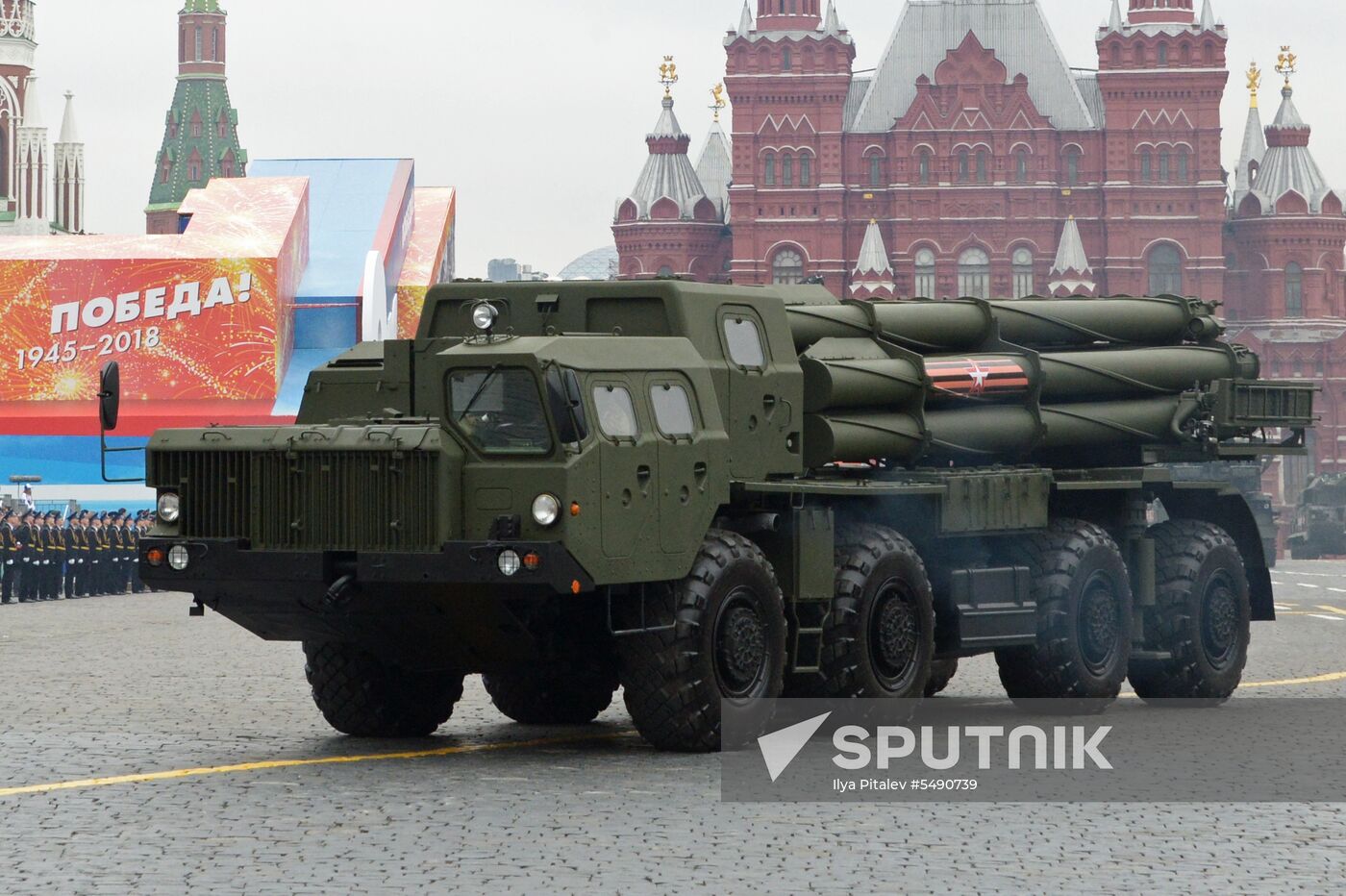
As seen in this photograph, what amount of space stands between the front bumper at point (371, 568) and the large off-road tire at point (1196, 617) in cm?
633

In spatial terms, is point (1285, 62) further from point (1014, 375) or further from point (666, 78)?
point (1014, 375)

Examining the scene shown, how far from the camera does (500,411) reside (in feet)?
41.4

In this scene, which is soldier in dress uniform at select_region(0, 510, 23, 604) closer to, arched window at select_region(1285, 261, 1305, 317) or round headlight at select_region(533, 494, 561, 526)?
round headlight at select_region(533, 494, 561, 526)

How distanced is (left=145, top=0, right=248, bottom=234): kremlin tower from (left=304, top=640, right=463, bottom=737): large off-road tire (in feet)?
517

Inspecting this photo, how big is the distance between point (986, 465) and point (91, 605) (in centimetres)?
2307

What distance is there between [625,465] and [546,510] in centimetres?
61

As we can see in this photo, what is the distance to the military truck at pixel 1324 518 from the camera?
76.0 m

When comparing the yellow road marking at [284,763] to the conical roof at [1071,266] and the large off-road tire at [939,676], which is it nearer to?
the large off-road tire at [939,676]

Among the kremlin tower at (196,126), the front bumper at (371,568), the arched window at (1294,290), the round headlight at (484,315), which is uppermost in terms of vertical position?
the kremlin tower at (196,126)

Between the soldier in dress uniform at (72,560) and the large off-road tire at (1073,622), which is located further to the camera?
the soldier in dress uniform at (72,560)

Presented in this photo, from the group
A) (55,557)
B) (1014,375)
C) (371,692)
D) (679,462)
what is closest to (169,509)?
(371,692)

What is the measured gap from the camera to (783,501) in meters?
14.0

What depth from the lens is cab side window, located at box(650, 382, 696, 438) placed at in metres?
13.1

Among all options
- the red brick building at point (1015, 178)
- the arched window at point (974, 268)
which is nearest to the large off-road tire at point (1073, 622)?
the red brick building at point (1015, 178)
